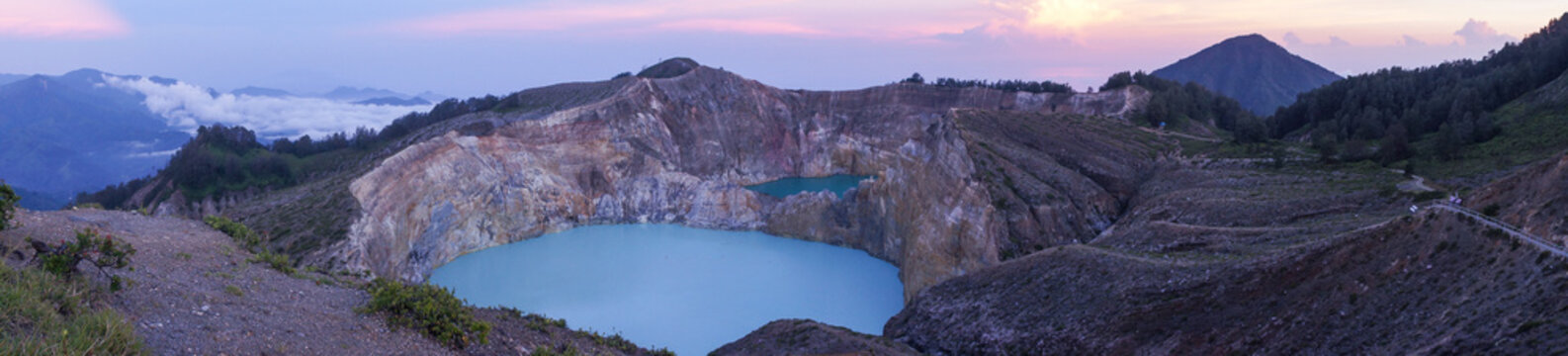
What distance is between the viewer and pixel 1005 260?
72.8 feet

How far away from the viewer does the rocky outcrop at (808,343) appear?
Answer: 15883mm

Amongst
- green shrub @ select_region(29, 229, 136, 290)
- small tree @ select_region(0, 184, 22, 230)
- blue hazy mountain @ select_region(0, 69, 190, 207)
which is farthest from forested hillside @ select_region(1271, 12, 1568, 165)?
blue hazy mountain @ select_region(0, 69, 190, 207)

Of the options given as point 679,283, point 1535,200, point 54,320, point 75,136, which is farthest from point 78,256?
point 75,136

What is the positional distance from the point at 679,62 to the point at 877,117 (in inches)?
805

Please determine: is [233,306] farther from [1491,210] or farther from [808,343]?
[1491,210]

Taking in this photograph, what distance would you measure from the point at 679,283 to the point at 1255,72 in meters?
53.1

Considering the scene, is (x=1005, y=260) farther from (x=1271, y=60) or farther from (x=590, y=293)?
(x=1271, y=60)

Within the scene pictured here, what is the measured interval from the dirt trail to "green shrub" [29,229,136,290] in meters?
0.29

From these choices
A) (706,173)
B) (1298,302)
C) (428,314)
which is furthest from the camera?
(706,173)

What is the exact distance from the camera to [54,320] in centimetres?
611

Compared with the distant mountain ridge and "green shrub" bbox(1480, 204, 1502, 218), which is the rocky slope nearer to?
"green shrub" bbox(1480, 204, 1502, 218)

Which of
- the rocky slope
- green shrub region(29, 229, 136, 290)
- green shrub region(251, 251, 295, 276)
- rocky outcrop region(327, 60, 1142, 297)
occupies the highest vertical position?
green shrub region(29, 229, 136, 290)

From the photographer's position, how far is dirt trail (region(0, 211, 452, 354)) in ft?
23.7

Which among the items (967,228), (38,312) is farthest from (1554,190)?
(38,312)
